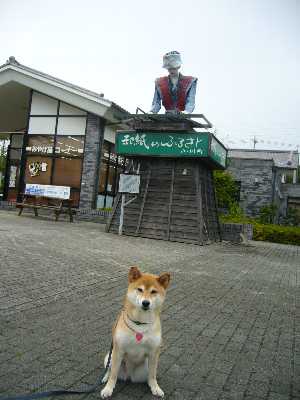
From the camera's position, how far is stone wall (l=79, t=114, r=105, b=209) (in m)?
21.3

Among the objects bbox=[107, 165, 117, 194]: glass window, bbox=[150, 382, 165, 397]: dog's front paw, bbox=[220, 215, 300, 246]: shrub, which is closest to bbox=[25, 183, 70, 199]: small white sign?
bbox=[107, 165, 117, 194]: glass window

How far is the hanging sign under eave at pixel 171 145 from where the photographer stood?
15164 mm

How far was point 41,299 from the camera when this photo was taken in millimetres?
5680

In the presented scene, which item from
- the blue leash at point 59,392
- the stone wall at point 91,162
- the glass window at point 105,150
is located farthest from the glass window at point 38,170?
the blue leash at point 59,392

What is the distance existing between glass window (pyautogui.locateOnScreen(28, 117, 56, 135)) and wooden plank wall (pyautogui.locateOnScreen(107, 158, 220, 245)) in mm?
7923

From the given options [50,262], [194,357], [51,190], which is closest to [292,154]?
[51,190]

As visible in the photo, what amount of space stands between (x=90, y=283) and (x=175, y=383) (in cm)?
368

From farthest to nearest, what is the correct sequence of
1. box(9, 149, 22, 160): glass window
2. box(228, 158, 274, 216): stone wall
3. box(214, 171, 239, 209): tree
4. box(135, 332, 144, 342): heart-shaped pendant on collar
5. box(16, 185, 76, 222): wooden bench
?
box(228, 158, 274, 216): stone wall, box(214, 171, 239, 209): tree, box(9, 149, 22, 160): glass window, box(16, 185, 76, 222): wooden bench, box(135, 332, 144, 342): heart-shaped pendant on collar

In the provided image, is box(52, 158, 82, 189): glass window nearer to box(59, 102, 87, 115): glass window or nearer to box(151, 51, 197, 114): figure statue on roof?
box(59, 102, 87, 115): glass window

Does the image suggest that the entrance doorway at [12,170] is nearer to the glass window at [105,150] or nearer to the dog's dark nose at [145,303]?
the glass window at [105,150]

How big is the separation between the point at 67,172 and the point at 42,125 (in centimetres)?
319

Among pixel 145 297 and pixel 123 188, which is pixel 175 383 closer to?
pixel 145 297

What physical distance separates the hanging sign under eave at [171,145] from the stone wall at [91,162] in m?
4.78

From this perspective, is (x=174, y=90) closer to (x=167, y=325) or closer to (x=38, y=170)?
(x=38, y=170)
